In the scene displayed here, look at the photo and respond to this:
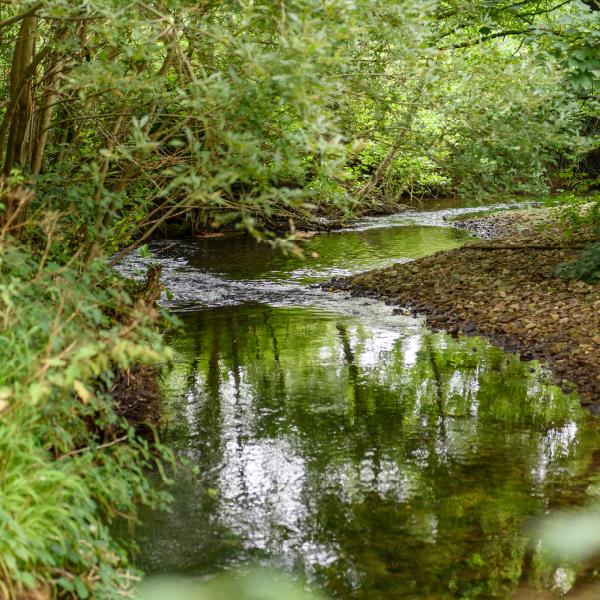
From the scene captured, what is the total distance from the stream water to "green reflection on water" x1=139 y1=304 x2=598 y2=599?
0.02 meters

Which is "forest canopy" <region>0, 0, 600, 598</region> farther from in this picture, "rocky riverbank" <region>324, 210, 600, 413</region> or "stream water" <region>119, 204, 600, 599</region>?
"rocky riverbank" <region>324, 210, 600, 413</region>

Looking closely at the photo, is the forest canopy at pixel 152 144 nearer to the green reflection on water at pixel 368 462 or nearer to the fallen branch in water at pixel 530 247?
the green reflection on water at pixel 368 462

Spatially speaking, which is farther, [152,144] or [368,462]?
[368,462]

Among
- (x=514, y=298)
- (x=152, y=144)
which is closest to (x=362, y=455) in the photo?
(x=152, y=144)

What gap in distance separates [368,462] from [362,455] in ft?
0.54

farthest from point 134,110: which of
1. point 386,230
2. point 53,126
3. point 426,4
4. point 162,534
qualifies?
point 386,230

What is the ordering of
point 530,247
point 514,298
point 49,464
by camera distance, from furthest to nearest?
point 530,247
point 514,298
point 49,464

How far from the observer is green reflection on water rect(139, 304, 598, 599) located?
5352 mm

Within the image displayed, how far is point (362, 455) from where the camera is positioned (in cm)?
710

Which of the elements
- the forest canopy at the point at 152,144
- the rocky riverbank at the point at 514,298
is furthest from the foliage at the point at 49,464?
the rocky riverbank at the point at 514,298

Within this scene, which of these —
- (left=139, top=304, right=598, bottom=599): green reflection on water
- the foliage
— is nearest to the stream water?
(left=139, top=304, right=598, bottom=599): green reflection on water

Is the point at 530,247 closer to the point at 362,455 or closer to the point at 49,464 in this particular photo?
the point at 362,455

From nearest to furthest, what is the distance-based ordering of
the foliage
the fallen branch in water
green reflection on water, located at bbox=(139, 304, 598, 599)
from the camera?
1. the foliage
2. green reflection on water, located at bbox=(139, 304, 598, 599)
3. the fallen branch in water

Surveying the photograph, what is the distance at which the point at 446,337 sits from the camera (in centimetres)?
1117
